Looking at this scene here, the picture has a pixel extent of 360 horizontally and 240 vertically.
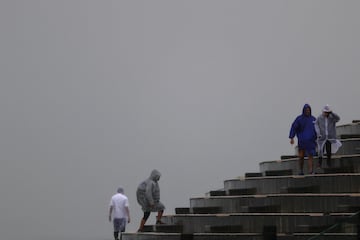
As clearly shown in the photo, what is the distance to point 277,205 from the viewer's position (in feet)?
65.6

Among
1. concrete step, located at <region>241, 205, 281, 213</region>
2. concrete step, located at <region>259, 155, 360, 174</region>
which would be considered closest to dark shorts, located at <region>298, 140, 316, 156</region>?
concrete step, located at <region>259, 155, 360, 174</region>

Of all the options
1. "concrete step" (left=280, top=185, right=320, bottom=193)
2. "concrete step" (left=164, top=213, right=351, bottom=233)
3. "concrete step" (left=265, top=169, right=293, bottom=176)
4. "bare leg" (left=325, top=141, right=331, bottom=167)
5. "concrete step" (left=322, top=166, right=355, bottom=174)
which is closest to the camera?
"concrete step" (left=164, top=213, right=351, bottom=233)

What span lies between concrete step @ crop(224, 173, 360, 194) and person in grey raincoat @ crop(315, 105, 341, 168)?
912mm

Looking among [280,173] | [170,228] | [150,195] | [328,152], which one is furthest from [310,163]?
[150,195]

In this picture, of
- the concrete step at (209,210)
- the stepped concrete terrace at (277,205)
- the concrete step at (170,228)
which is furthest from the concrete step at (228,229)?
the concrete step at (209,210)

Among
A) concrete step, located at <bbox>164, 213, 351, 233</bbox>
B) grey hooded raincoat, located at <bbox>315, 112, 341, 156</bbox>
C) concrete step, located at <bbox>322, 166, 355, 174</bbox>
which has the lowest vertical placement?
concrete step, located at <bbox>164, 213, 351, 233</bbox>

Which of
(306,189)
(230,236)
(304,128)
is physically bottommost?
(230,236)

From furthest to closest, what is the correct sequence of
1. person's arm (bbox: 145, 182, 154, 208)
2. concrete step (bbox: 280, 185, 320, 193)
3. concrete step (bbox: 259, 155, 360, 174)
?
person's arm (bbox: 145, 182, 154, 208) → concrete step (bbox: 259, 155, 360, 174) → concrete step (bbox: 280, 185, 320, 193)

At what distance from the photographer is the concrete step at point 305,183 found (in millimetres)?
19891

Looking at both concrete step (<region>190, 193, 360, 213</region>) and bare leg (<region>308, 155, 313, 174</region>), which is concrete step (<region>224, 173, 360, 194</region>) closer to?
bare leg (<region>308, 155, 313, 174</region>)

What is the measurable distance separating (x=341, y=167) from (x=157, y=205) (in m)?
4.66

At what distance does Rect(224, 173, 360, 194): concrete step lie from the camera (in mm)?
19891

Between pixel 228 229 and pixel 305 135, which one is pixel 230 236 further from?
pixel 305 135

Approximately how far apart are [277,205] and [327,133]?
2.52 metres
